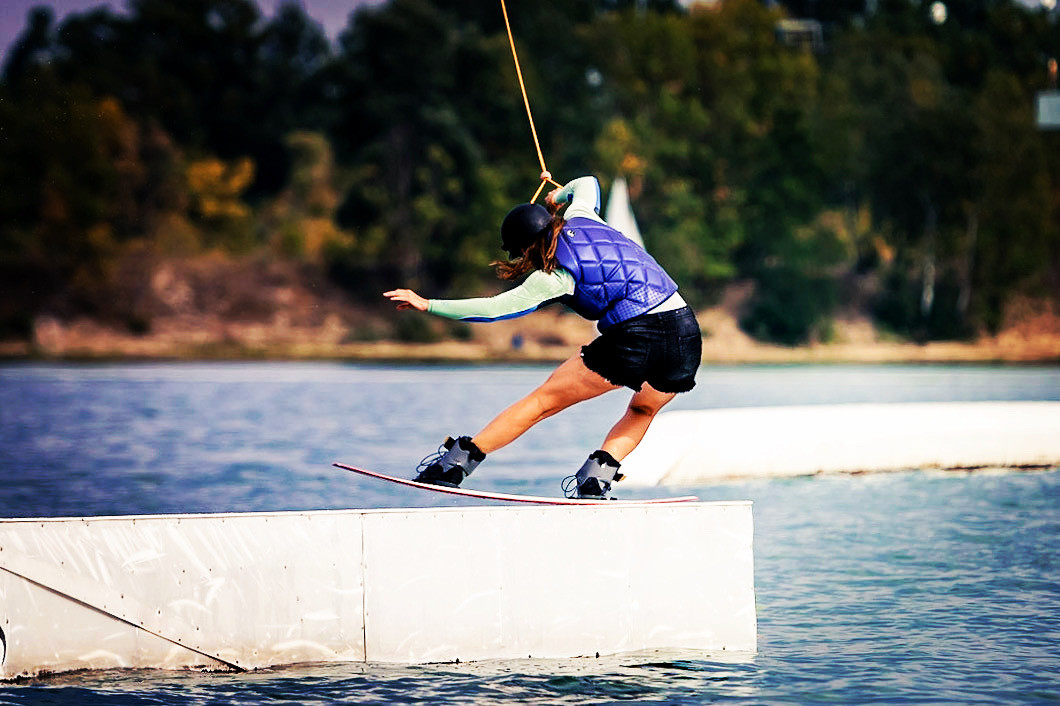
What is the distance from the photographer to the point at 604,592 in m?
7.96

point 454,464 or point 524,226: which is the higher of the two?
point 524,226

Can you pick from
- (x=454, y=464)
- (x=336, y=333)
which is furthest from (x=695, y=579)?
(x=336, y=333)

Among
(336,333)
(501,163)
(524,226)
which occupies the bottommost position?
(524,226)

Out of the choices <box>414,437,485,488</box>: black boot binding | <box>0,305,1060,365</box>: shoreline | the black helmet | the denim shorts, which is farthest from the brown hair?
<box>0,305,1060,365</box>: shoreline

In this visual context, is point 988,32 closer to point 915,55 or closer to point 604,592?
point 915,55

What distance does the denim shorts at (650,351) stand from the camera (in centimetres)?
799

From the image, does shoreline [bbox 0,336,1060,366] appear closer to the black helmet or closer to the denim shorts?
the denim shorts

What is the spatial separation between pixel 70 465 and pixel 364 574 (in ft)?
41.9

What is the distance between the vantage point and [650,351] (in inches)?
315

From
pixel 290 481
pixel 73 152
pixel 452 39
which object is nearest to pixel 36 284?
pixel 73 152

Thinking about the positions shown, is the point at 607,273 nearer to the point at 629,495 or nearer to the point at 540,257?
the point at 540,257

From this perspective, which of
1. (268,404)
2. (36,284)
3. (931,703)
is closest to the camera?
(931,703)

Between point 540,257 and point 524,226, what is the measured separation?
17 cm

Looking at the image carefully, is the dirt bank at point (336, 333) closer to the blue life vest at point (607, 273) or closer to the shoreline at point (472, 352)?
the shoreline at point (472, 352)
